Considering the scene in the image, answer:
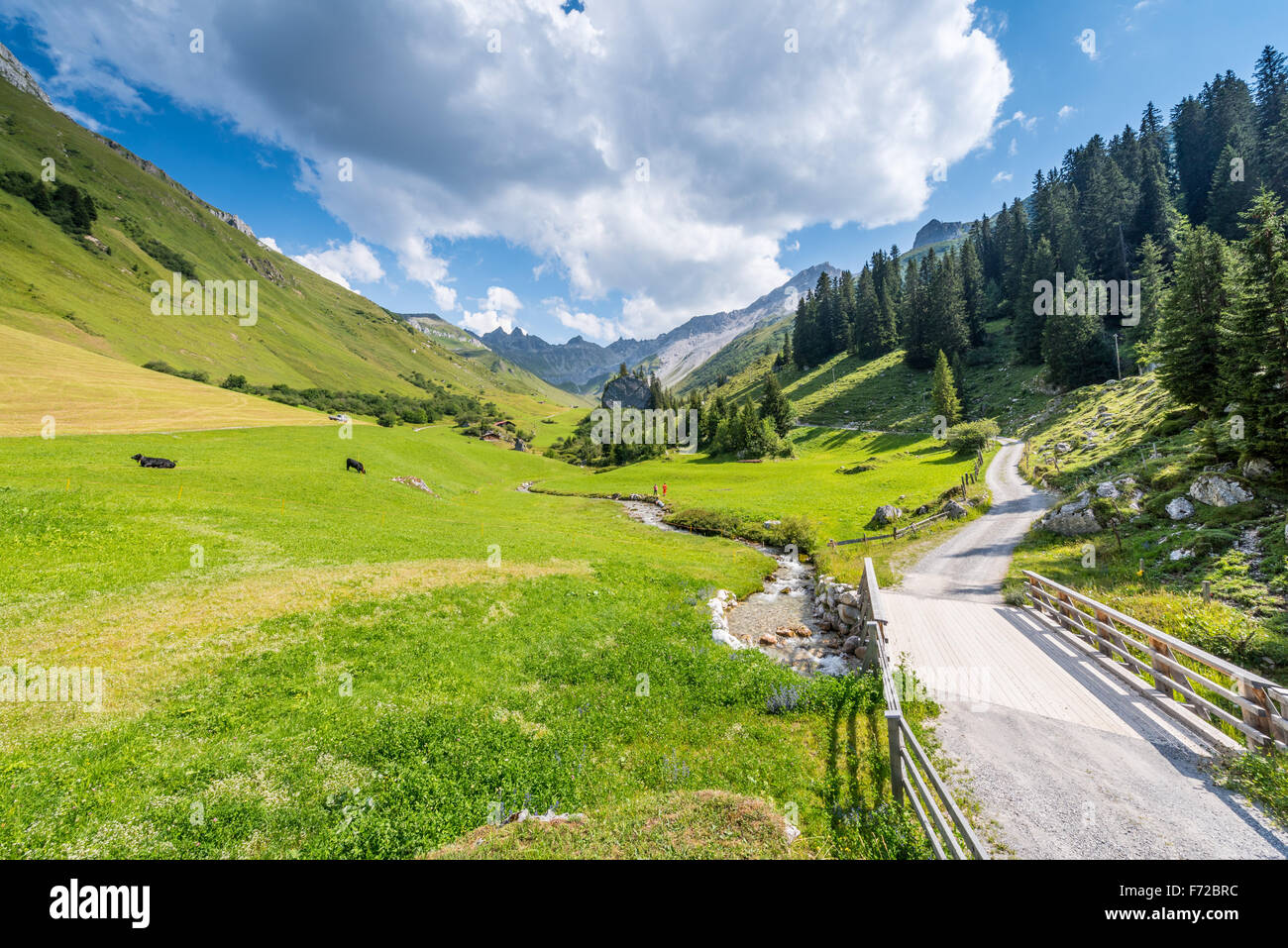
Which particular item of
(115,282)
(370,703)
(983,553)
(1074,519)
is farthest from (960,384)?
(115,282)

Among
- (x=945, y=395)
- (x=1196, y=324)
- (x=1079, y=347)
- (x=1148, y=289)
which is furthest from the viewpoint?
(x=945, y=395)

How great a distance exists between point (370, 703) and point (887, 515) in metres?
36.9

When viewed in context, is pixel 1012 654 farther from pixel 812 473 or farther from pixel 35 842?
pixel 812 473

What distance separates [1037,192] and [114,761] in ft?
582

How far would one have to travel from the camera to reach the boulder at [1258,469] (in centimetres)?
1919

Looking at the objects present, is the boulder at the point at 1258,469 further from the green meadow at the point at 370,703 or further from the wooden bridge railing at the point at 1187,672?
the green meadow at the point at 370,703

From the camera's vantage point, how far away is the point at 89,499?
21938 mm

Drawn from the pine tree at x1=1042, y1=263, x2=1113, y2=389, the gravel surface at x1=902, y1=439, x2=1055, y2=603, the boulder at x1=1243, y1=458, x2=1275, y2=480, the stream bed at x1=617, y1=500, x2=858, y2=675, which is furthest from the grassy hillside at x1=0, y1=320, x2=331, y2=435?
the pine tree at x1=1042, y1=263, x2=1113, y2=389

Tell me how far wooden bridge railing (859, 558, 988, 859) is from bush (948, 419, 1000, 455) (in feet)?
185

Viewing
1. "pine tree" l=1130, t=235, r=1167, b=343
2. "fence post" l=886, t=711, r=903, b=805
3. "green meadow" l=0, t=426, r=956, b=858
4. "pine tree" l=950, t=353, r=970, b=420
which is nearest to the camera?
"green meadow" l=0, t=426, r=956, b=858

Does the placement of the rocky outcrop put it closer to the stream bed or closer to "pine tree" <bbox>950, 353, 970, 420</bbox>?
the stream bed

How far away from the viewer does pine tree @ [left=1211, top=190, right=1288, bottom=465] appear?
18875mm

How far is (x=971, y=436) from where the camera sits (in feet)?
191

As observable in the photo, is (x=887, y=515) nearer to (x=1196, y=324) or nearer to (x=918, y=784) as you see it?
(x=1196, y=324)
